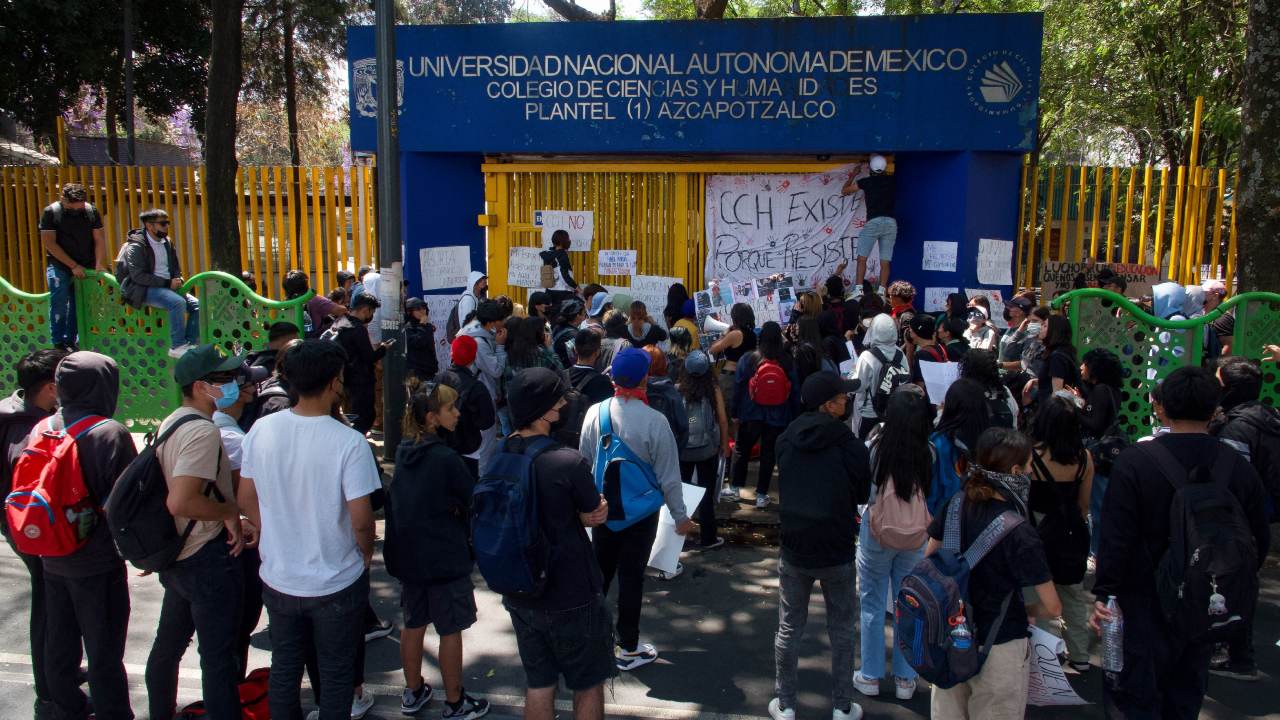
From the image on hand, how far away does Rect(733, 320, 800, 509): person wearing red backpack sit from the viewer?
25.0ft

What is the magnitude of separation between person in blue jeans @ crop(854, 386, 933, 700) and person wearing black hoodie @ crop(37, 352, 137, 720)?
11.7 feet

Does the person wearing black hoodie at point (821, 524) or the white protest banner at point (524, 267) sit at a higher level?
the white protest banner at point (524, 267)

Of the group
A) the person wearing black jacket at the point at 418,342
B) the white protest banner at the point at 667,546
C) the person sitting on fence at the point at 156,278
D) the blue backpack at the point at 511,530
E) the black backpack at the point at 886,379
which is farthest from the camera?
the person sitting on fence at the point at 156,278

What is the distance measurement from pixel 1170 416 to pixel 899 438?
119 centimetres

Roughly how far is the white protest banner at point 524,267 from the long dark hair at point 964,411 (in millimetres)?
7126

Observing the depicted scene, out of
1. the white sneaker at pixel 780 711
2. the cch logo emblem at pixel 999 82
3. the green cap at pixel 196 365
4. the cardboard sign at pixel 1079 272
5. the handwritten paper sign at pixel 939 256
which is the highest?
the cch logo emblem at pixel 999 82

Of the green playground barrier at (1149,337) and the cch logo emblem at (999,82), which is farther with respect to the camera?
the cch logo emblem at (999,82)

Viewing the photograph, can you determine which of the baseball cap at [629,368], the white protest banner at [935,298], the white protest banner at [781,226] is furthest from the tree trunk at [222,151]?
the baseball cap at [629,368]

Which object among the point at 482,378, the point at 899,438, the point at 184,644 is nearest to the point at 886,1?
the point at 482,378

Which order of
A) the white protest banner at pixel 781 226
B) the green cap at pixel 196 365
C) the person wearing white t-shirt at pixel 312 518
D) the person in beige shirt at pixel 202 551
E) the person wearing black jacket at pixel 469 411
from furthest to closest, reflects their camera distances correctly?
the white protest banner at pixel 781 226, the person wearing black jacket at pixel 469 411, the green cap at pixel 196 365, the person in beige shirt at pixel 202 551, the person wearing white t-shirt at pixel 312 518

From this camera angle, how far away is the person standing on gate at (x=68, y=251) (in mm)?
9297

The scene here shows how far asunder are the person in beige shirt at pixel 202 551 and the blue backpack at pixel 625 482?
1768mm

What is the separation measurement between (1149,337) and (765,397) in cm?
330

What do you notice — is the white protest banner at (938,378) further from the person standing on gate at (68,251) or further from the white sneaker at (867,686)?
the person standing on gate at (68,251)
